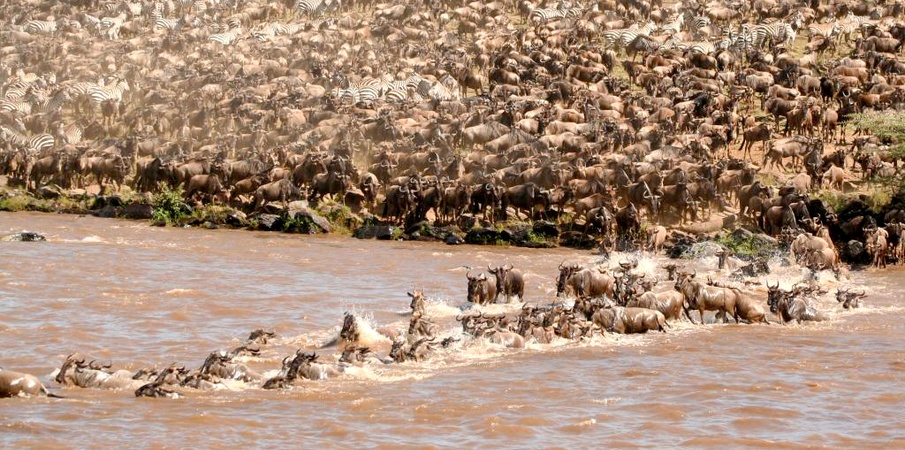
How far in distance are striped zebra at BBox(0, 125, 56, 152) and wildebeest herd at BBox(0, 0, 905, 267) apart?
104 mm

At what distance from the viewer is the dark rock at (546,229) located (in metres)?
27.1

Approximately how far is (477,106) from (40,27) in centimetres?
2473

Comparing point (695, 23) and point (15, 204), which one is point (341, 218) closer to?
point (15, 204)

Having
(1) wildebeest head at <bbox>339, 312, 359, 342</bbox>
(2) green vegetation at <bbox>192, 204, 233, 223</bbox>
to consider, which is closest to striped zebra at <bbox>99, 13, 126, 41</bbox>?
(2) green vegetation at <bbox>192, 204, 233, 223</bbox>

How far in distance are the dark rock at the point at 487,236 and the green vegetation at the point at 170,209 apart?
275 inches

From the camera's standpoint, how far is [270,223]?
93.6 feet

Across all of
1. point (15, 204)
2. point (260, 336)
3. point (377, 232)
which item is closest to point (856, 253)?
point (377, 232)

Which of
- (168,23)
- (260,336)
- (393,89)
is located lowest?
(260,336)

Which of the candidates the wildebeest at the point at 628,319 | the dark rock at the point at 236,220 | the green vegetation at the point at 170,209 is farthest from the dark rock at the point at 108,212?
the wildebeest at the point at 628,319

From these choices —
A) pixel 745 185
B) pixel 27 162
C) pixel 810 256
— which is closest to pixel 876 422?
pixel 810 256

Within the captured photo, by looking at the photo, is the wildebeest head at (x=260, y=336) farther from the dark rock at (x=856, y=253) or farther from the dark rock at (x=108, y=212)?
the dark rock at (x=108, y=212)

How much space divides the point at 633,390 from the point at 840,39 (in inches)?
1401

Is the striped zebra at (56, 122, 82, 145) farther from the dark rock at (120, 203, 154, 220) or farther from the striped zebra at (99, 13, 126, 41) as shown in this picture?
the striped zebra at (99, 13, 126, 41)

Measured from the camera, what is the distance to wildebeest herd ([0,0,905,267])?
28375mm
